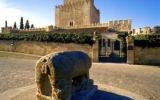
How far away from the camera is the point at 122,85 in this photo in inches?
399

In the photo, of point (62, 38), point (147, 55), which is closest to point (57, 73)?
point (147, 55)

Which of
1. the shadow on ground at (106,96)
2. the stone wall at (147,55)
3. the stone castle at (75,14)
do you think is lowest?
the shadow on ground at (106,96)

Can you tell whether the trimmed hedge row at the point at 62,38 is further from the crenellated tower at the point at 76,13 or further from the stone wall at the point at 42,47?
the crenellated tower at the point at 76,13

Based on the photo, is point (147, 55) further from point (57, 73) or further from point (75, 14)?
point (75, 14)

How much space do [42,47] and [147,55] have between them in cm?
1115

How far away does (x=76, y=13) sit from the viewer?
4834 centimetres

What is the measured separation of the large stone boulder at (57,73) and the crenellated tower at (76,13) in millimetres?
40847

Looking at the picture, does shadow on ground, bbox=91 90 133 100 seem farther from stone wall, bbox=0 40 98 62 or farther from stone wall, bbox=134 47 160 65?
stone wall, bbox=0 40 98 62

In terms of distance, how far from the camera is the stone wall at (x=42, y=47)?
69.1 ft

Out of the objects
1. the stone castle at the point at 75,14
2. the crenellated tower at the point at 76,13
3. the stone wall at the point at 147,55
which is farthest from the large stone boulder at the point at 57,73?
the crenellated tower at the point at 76,13

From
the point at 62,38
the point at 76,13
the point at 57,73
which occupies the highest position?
the point at 76,13

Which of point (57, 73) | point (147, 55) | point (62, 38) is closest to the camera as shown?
point (57, 73)

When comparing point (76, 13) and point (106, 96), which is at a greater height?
point (76, 13)

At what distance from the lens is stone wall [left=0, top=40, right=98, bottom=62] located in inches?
829
